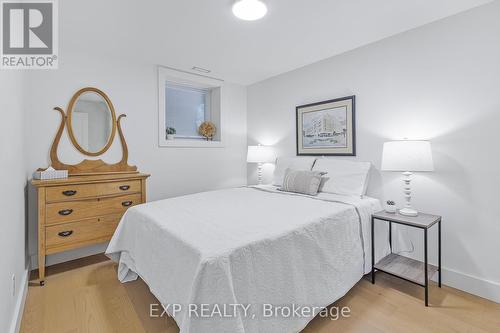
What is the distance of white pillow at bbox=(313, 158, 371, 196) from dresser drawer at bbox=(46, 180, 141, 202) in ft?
Answer: 7.01

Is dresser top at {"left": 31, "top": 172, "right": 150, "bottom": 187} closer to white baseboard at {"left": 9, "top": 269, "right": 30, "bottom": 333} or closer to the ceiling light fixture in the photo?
white baseboard at {"left": 9, "top": 269, "right": 30, "bottom": 333}

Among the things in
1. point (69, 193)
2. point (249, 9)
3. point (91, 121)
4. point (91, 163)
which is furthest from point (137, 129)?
point (249, 9)

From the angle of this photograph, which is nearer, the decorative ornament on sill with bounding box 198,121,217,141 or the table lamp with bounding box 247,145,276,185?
the table lamp with bounding box 247,145,276,185

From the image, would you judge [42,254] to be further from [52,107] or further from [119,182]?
[52,107]

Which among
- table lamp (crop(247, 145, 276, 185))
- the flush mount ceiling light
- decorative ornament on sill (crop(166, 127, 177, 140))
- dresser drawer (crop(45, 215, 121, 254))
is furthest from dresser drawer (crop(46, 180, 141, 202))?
the flush mount ceiling light

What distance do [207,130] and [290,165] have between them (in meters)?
1.53

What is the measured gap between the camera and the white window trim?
3.26 m

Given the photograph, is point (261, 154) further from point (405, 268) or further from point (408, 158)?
point (405, 268)

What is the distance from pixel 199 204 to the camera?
2172 millimetres

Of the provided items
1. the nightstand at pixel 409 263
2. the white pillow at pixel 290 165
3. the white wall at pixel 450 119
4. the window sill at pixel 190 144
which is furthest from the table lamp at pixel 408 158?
the window sill at pixel 190 144

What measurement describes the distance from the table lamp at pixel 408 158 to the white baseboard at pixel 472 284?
25.3 inches

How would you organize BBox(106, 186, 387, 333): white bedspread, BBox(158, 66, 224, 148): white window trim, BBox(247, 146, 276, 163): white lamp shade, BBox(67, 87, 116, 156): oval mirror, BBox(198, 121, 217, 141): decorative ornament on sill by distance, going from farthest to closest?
BBox(198, 121, 217, 141): decorative ornament on sill < BBox(247, 146, 276, 163): white lamp shade < BBox(158, 66, 224, 148): white window trim < BBox(67, 87, 116, 156): oval mirror < BBox(106, 186, 387, 333): white bedspread

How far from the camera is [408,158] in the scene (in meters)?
2.02

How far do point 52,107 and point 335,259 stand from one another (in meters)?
3.14
